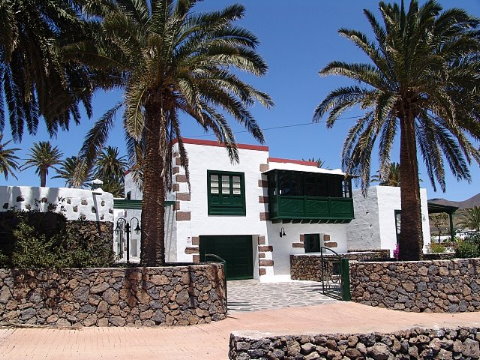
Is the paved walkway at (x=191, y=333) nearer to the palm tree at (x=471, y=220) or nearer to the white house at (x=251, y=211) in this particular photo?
the white house at (x=251, y=211)

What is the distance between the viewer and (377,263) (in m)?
15.5

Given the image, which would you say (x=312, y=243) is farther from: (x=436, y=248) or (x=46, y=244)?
(x=46, y=244)

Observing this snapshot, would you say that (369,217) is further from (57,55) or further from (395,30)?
(57,55)

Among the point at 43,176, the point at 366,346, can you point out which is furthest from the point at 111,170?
the point at 366,346

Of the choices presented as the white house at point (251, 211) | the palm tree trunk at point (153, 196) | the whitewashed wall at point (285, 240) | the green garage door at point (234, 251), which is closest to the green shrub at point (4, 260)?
the palm tree trunk at point (153, 196)

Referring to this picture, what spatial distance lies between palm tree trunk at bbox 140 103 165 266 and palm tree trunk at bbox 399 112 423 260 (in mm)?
8279

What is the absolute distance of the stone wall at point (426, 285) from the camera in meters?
14.9

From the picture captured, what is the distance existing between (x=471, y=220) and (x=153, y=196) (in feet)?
148

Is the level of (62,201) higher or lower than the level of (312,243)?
higher

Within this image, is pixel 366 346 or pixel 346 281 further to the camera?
pixel 346 281

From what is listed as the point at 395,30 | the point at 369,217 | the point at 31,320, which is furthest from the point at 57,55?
the point at 369,217

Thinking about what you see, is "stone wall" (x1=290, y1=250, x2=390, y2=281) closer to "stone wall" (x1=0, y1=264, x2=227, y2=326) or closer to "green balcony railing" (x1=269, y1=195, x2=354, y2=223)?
"green balcony railing" (x1=269, y1=195, x2=354, y2=223)

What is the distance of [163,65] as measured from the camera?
42.6 feet

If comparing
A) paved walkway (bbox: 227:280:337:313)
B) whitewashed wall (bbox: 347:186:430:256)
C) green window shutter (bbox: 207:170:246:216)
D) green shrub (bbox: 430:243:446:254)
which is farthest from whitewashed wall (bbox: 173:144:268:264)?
green shrub (bbox: 430:243:446:254)
